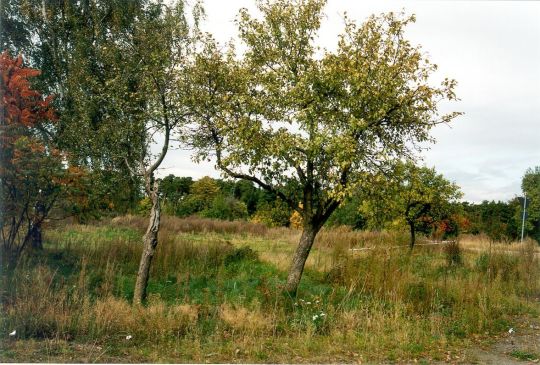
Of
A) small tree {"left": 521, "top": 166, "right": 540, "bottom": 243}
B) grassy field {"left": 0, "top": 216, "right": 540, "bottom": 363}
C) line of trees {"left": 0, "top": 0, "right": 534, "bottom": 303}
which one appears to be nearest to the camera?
grassy field {"left": 0, "top": 216, "right": 540, "bottom": 363}

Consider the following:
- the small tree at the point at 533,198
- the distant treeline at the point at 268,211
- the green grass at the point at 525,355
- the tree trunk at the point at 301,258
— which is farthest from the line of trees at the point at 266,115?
the small tree at the point at 533,198

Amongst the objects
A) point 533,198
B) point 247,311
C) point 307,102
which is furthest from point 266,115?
point 533,198

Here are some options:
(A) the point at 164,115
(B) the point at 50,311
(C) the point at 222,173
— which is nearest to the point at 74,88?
(A) the point at 164,115

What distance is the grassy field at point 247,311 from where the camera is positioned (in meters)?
7.13

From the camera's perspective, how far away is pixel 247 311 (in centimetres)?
857

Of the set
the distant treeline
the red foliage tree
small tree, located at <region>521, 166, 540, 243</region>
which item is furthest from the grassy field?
small tree, located at <region>521, 166, 540, 243</region>

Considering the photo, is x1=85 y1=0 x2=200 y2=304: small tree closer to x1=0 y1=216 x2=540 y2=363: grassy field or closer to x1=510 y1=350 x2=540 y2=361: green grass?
x1=0 y1=216 x2=540 y2=363: grassy field

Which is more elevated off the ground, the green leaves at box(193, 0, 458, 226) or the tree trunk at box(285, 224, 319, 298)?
the green leaves at box(193, 0, 458, 226)

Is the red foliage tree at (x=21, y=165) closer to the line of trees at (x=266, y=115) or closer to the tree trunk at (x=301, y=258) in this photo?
the line of trees at (x=266, y=115)

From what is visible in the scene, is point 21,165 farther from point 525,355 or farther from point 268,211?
point 268,211

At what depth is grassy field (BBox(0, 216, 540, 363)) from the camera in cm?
713

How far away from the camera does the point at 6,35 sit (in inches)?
576

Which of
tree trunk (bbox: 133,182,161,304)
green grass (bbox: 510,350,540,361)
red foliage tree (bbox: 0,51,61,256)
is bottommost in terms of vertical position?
green grass (bbox: 510,350,540,361)

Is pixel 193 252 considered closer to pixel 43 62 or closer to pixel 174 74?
pixel 174 74
